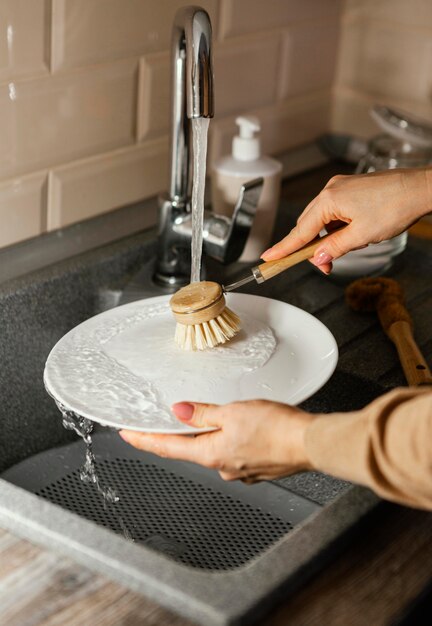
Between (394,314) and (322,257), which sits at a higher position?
(322,257)

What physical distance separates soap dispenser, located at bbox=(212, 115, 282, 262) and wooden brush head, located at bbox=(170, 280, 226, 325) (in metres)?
0.30

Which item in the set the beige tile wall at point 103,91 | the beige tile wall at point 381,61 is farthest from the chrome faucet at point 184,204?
the beige tile wall at point 381,61

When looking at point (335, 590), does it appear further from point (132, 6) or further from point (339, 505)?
point (132, 6)

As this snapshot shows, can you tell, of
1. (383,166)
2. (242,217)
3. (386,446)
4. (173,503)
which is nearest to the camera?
(386,446)

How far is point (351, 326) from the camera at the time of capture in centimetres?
110

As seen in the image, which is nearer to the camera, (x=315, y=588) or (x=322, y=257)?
(x=315, y=588)

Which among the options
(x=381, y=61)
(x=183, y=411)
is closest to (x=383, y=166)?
(x=381, y=61)

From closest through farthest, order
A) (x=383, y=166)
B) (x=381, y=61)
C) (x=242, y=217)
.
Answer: (x=242, y=217)
(x=383, y=166)
(x=381, y=61)

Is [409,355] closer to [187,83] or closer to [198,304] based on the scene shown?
[198,304]

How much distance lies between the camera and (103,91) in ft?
3.71

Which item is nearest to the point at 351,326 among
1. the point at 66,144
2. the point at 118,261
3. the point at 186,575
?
the point at 118,261

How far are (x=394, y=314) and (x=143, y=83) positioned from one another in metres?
0.42

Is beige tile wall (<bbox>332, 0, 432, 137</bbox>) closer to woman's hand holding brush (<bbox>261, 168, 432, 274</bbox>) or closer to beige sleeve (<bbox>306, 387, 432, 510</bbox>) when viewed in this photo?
woman's hand holding brush (<bbox>261, 168, 432, 274</bbox>)

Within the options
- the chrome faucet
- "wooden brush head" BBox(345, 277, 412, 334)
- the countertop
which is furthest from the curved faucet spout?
the countertop
